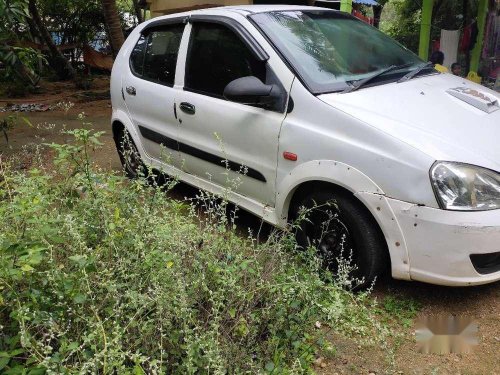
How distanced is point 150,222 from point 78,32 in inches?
566

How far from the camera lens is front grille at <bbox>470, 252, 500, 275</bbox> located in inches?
99.3

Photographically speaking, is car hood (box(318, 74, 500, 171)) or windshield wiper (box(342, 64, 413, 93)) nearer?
car hood (box(318, 74, 500, 171))

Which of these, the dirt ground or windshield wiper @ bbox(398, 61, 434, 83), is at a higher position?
windshield wiper @ bbox(398, 61, 434, 83)

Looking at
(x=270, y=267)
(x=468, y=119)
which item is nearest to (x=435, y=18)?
(x=468, y=119)

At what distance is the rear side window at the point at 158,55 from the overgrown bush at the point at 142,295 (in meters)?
1.59

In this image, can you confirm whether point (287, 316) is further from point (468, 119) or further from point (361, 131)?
point (468, 119)

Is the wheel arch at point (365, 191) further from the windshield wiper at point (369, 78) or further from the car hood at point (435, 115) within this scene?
the windshield wiper at point (369, 78)

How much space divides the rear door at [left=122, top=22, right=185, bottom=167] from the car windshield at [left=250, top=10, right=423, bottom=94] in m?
0.98

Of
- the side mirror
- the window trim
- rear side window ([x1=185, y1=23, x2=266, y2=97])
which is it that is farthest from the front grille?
the window trim

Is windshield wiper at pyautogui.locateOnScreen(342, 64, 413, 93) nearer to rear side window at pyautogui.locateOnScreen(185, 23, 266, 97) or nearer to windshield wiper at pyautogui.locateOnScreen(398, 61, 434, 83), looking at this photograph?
windshield wiper at pyautogui.locateOnScreen(398, 61, 434, 83)

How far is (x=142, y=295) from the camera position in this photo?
1.99m

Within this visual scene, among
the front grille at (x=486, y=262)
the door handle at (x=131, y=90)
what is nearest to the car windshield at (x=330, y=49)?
Answer: the front grille at (x=486, y=262)

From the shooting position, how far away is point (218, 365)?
188 centimetres

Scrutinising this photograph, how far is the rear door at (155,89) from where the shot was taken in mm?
4051
